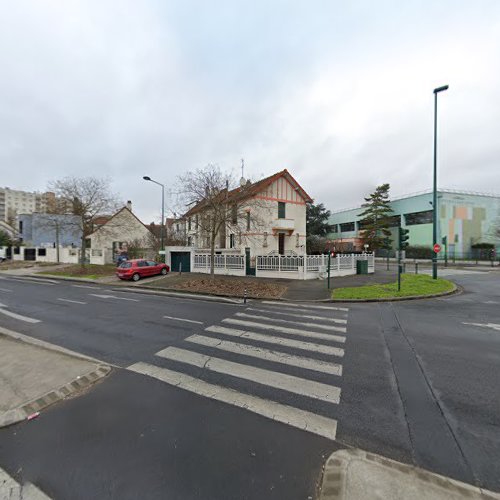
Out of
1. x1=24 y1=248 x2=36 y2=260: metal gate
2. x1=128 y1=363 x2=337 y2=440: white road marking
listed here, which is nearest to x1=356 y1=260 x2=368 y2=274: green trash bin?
x1=128 y1=363 x2=337 y2=440: white road marking

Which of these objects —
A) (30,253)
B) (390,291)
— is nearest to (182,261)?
(390,291)

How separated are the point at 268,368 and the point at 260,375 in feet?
0.99

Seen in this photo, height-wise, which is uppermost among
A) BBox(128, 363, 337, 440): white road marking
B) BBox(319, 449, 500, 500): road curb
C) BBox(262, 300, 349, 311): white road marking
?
BBox(319, 449, 500, 500): road curb

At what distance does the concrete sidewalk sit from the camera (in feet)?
11.0

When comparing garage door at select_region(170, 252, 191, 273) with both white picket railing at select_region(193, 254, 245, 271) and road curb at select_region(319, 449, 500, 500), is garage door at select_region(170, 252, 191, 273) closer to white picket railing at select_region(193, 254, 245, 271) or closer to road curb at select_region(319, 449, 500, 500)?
white picket railing at select_region(193, 254, 245, 271)

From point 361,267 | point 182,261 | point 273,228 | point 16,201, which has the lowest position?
point 361,267

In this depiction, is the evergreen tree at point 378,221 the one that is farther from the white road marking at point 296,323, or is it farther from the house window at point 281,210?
the white road marking at point 296,323

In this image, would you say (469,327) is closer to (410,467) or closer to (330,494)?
(410,467)

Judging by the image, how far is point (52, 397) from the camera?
3.54 metres

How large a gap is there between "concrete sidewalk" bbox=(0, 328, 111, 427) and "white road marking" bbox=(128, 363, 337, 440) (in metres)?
0.79

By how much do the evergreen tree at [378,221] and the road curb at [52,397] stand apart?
144 feet

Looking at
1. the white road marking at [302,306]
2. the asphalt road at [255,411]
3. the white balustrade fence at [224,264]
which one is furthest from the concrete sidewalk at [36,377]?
the white balustrade fence at [224,264]

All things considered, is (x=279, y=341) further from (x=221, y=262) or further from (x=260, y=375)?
(x=221, y=262)

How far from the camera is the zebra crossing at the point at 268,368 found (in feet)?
11.1
